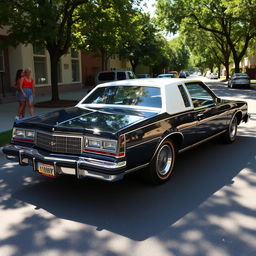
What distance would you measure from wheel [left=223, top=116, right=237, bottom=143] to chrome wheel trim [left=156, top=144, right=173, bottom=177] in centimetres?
263

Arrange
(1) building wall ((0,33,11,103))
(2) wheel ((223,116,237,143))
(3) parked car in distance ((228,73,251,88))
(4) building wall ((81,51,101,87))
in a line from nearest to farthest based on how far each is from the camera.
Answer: (2) wheel ((223,116,237,143)), (1) building wall ((0,33,11,103)), (3) parked car in distance ((228,73,251,88)), (4) building wall ((81,51,101,87))

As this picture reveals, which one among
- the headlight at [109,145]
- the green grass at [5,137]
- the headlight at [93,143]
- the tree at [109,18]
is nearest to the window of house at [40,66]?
the tree at [109,18]

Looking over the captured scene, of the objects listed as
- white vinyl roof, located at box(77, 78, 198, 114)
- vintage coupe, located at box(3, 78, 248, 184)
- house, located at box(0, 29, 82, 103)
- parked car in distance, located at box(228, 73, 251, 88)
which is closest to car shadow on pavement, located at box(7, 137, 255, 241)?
vintage coupe, located at box(3, 78, 248, 184)

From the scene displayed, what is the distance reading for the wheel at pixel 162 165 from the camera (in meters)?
4.60

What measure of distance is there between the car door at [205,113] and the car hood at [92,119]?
1252 millimetres

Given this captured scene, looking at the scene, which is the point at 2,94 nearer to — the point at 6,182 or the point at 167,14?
the point at 6,182

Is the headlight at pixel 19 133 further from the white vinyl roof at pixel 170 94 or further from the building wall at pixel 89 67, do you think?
the building wall at pixel 89 67

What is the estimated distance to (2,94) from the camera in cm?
1845

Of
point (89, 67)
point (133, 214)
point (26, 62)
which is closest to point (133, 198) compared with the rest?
point (133, 214)

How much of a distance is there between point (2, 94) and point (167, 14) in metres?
19.1

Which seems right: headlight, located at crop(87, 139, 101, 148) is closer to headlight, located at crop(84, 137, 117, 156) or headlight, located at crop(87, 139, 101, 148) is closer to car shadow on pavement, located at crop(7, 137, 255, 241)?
headlight, located at crop(84, 137, 117, 156)

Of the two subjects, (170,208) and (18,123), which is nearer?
(170,208)

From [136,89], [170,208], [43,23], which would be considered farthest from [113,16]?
[170,208]

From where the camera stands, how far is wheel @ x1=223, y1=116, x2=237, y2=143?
7.15m
